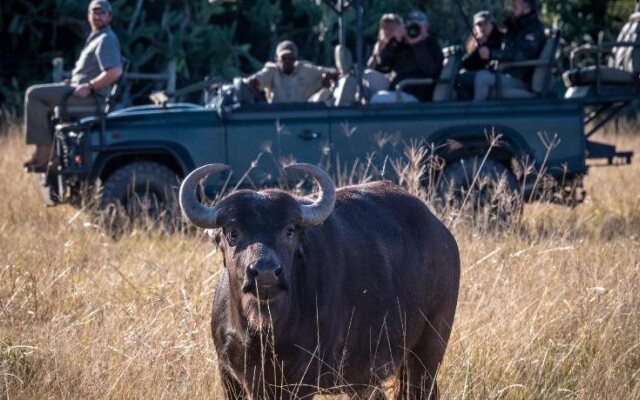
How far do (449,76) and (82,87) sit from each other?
11.6 feet

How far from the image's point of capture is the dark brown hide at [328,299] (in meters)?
5.25

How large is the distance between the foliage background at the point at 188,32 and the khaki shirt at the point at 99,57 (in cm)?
668

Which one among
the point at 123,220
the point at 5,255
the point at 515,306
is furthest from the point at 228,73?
the point at 515,306

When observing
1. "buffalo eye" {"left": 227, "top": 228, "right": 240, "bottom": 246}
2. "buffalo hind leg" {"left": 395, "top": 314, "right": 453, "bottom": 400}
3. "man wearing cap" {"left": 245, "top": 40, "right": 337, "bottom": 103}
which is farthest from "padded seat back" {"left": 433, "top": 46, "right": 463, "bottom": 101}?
"buffalo eye" {"left": 227, "top": 228, "right": 240, "bottom": 246}

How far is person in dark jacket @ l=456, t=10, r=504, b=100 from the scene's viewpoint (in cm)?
1241

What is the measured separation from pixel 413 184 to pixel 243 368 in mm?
3586

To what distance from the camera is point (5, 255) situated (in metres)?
9.04

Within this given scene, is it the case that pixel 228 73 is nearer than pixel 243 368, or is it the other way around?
pixel 243 368

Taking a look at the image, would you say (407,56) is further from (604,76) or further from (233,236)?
(233,236)

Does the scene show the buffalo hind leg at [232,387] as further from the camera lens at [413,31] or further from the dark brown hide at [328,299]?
the camera lens at [413,31]

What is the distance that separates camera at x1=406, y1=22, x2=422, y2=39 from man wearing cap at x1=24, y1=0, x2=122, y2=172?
288 cm

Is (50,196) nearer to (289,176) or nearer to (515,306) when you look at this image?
(289,176)

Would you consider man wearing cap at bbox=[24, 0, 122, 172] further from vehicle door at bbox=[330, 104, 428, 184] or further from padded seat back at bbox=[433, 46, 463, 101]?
padded seat back at bbox=[433, 46, 463, 101]

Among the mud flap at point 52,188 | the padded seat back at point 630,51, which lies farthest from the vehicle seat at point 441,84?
the mud flap at point 52,188
